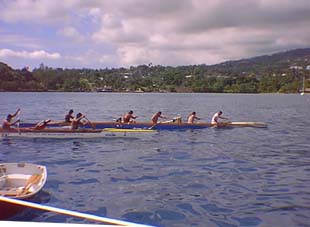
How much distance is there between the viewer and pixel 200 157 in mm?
19234

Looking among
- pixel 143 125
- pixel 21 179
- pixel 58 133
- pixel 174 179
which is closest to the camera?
pixel 21 179

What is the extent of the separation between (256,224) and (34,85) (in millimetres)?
180459

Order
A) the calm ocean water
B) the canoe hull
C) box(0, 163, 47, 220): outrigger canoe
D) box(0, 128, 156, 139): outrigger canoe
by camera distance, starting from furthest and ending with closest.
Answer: the canoe hull
box(0, 128, 156, 139): outrigger canoe
the calm ocean water
box(0, 163, 47, 220): outrigger canoe

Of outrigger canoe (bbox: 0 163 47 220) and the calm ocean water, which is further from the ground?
outrigger canoe (bbox: 0 163 47 220)

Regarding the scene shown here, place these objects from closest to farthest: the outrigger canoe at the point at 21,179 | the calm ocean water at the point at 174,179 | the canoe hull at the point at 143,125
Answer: the outrigger canoe at the point at 21,179 → the calm ocean water at the point at 174,179 → the canoe hull at the point at 143,125

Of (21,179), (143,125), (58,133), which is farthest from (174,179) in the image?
(143,125)

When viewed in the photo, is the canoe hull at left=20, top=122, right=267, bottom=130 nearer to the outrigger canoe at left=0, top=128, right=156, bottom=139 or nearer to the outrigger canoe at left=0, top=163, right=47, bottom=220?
the outrigger canoe at left=0, top=128, right=156, bottom=139

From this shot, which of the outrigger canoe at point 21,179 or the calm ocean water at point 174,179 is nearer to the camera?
the outrigger canoe at point 21,179

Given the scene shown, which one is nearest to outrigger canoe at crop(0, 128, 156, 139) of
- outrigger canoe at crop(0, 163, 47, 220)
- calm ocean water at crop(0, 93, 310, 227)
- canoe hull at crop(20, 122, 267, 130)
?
calm ocean water at crop(0, 93, 310, 227)

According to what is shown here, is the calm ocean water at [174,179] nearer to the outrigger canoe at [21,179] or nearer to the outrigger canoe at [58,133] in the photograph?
the outrigger canoe at [58,133]

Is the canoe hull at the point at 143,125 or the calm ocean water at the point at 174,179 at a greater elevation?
the canoe hull at the point at 143,125

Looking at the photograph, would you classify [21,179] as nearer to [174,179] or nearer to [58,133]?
[174,179]

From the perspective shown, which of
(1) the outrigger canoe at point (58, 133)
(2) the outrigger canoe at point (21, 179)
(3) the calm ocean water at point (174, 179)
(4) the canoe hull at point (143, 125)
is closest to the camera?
(2) the outrigger canoe at point (21, 179)

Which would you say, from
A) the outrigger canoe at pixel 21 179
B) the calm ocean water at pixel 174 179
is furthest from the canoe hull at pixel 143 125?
the outrigger canoe at pixel 21 179
